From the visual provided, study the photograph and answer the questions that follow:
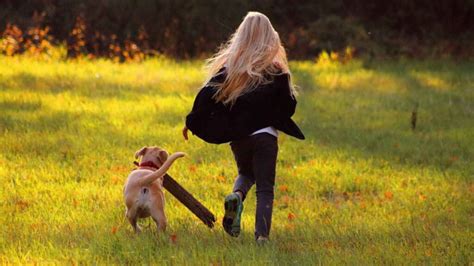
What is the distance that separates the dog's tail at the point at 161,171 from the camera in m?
6.20

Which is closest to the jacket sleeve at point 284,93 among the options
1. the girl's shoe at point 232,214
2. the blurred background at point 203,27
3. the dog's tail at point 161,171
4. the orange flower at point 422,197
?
the girl's shoe at point 232,214

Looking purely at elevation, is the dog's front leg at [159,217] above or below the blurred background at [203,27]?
above

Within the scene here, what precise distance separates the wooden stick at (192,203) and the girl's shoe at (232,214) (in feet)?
0.90

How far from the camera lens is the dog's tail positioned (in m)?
6.20

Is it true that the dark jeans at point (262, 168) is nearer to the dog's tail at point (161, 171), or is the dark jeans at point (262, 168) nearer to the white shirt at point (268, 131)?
the white shirt at point (268, 131)

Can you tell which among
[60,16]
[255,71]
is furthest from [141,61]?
[255,71]

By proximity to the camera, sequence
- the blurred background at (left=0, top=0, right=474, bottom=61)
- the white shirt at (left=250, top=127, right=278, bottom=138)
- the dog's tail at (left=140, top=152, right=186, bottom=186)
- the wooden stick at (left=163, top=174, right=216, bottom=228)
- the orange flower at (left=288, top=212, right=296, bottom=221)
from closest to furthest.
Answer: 1. the dog's tail at (left=140, top=152, right=186, bottom=186)
2. the white shirt at (left=250, top=127, right=278, bottom=138)
3. the wooden stick at (left=163, top=174, right=216, bottom=228)
4. the orange flower at (left=288, top=212, right=296, bottom=221)
5. the blurred background at (left=0, top=0, right=474, bottom=61)

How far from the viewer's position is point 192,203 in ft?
22.0

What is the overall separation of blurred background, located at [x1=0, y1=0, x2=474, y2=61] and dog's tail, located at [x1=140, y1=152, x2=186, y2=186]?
1525 centimetres

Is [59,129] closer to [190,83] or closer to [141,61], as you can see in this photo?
[190,83]

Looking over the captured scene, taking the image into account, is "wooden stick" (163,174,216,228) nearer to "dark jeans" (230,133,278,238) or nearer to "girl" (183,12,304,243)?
"girl" (183,12,304,243)

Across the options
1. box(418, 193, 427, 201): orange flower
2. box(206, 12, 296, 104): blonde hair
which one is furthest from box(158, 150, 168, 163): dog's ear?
box(418, 193, 427, 201): orange flower

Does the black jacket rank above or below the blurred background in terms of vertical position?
above

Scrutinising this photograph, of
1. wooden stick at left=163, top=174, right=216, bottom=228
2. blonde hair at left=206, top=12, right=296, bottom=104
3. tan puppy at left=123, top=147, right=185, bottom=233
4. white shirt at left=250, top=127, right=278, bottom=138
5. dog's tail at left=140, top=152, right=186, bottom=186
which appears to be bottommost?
wooden stick at left=163, top=174, right=216, bottom=228
